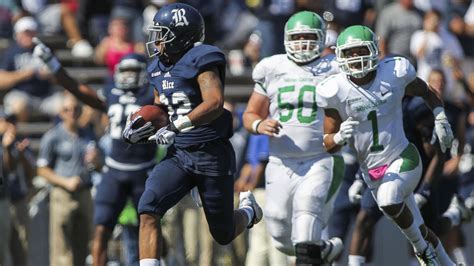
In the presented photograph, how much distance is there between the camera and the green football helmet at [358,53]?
10.1 m

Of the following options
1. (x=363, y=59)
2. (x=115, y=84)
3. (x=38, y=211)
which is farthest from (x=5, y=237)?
(x=363, y=59)

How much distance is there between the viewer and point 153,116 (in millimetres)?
9727

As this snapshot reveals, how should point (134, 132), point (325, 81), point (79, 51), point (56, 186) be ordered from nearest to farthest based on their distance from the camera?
point (134, 132), point (325, 81), point (56, 186), point (79, 51)

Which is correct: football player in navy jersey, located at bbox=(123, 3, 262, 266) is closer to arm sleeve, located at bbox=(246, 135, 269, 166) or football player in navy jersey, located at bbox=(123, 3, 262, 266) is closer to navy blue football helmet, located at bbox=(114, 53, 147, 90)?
navy blue football helmet, located at bbox=(114, 53, 147, 90)

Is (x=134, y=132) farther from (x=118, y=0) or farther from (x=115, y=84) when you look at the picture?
(x=118, y=0)

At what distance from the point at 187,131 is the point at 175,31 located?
0.66 m

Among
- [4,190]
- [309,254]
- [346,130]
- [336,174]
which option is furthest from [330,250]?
[4,190]

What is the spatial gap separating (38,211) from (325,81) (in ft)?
16.7

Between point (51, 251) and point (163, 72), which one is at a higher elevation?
point (163, 72)

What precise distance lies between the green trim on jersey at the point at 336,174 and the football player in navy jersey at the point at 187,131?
41.5 inches

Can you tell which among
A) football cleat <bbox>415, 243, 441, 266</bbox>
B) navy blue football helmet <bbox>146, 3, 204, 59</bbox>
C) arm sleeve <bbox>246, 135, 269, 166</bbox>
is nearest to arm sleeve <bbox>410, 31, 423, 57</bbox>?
arm sleeve <bbox>246, 135, 269, 166</bbox>

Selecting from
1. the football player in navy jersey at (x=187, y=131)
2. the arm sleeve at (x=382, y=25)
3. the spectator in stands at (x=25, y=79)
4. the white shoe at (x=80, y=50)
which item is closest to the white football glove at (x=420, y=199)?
the football player in navy jersey at (x=187, y=131)

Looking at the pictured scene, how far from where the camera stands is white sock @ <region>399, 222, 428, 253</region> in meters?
10.1

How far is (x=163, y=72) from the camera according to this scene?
32.4 ft
